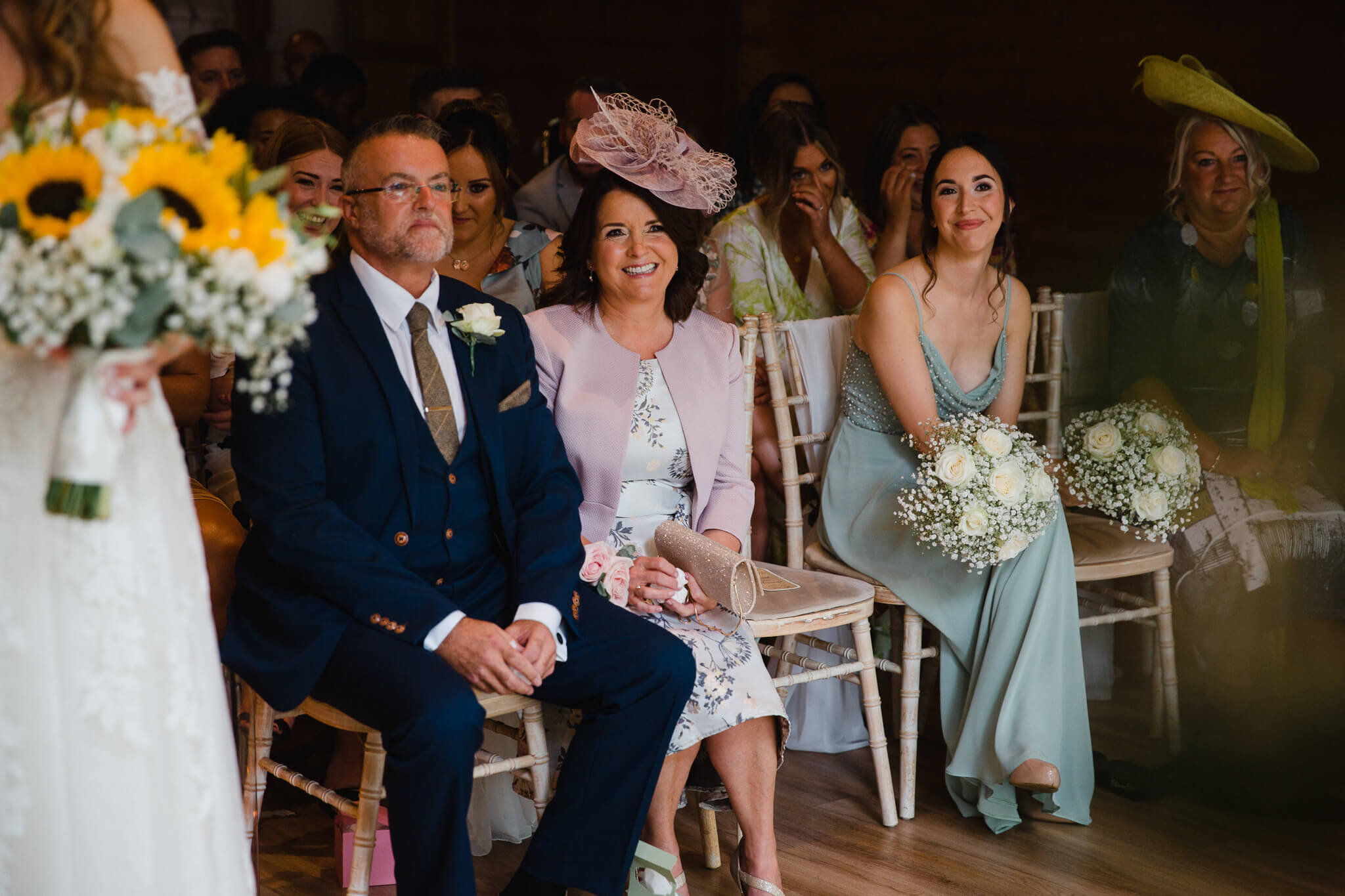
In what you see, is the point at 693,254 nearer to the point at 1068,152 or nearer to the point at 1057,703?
the point at 1057,703

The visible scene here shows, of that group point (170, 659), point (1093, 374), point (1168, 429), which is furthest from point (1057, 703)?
point (170, 659)


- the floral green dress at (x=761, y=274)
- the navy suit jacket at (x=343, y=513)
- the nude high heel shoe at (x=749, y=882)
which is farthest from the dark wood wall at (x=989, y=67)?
the nude high heel shoe at (x=749, y=882)

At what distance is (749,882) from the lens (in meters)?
2.61

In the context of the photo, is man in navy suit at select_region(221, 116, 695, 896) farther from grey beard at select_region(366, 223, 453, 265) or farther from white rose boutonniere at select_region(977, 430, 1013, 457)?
white rose boutonniere at select_region(977, 430, 1013, 457)

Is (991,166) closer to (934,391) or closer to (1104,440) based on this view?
(934,391)

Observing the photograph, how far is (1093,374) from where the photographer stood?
3.75 meters

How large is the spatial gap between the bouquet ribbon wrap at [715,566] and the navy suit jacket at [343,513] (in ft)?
0.90

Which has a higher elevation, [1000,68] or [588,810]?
[1000,68]

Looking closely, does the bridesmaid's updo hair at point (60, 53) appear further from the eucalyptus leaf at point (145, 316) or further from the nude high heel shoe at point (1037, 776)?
the nude high heel shoe at point (1037, 776)

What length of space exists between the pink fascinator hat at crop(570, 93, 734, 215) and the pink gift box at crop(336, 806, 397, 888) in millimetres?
1396

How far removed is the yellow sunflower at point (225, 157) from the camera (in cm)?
151

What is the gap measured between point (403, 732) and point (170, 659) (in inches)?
22.9

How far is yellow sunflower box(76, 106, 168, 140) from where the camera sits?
150 centimetres

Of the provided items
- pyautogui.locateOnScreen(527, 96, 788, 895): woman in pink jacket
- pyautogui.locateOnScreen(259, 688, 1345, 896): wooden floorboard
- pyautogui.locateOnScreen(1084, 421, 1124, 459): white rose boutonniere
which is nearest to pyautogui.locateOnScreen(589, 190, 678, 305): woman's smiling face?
pyautogui.locateOnScreen(527, 96, 788, 895): woman in pink jacket
